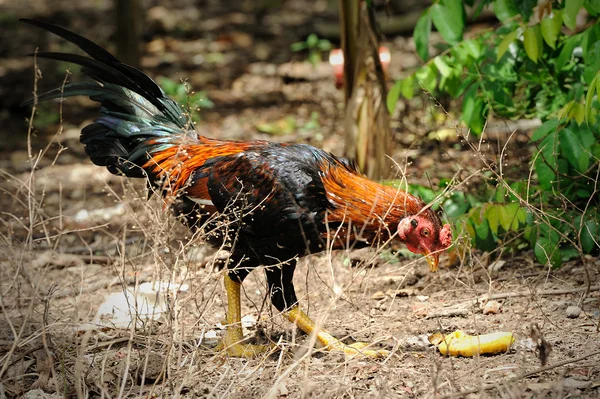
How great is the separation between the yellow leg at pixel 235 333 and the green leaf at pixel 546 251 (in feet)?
5.97

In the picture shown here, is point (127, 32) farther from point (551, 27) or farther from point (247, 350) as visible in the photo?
point (551, 27)

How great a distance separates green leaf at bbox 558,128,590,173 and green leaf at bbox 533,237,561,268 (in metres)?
0.50

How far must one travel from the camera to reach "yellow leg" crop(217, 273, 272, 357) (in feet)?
14.6

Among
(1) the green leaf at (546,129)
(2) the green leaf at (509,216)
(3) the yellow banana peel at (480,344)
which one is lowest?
(3) the yellow banana peel at (480,344)

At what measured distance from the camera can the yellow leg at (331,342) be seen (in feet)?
13.7

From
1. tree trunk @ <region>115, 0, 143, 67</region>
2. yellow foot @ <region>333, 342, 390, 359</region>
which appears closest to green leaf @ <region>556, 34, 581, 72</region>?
yellow foot @ <region>333, 342, 390, 359</region>

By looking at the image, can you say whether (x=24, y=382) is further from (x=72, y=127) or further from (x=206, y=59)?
(x=206, y=59)

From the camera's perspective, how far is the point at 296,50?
12062mm

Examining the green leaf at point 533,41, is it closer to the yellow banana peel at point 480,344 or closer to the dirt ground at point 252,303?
the dirt ground at point 252,303

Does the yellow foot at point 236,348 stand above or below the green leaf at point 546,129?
below

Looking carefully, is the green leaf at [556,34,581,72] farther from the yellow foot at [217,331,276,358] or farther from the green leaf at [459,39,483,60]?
the yellow foot at [217,331,276,358]

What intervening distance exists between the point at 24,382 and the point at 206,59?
29.9 feet

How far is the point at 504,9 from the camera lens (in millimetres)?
4891

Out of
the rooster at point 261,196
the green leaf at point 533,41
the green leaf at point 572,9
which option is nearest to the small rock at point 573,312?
the rooster at point 261,196
